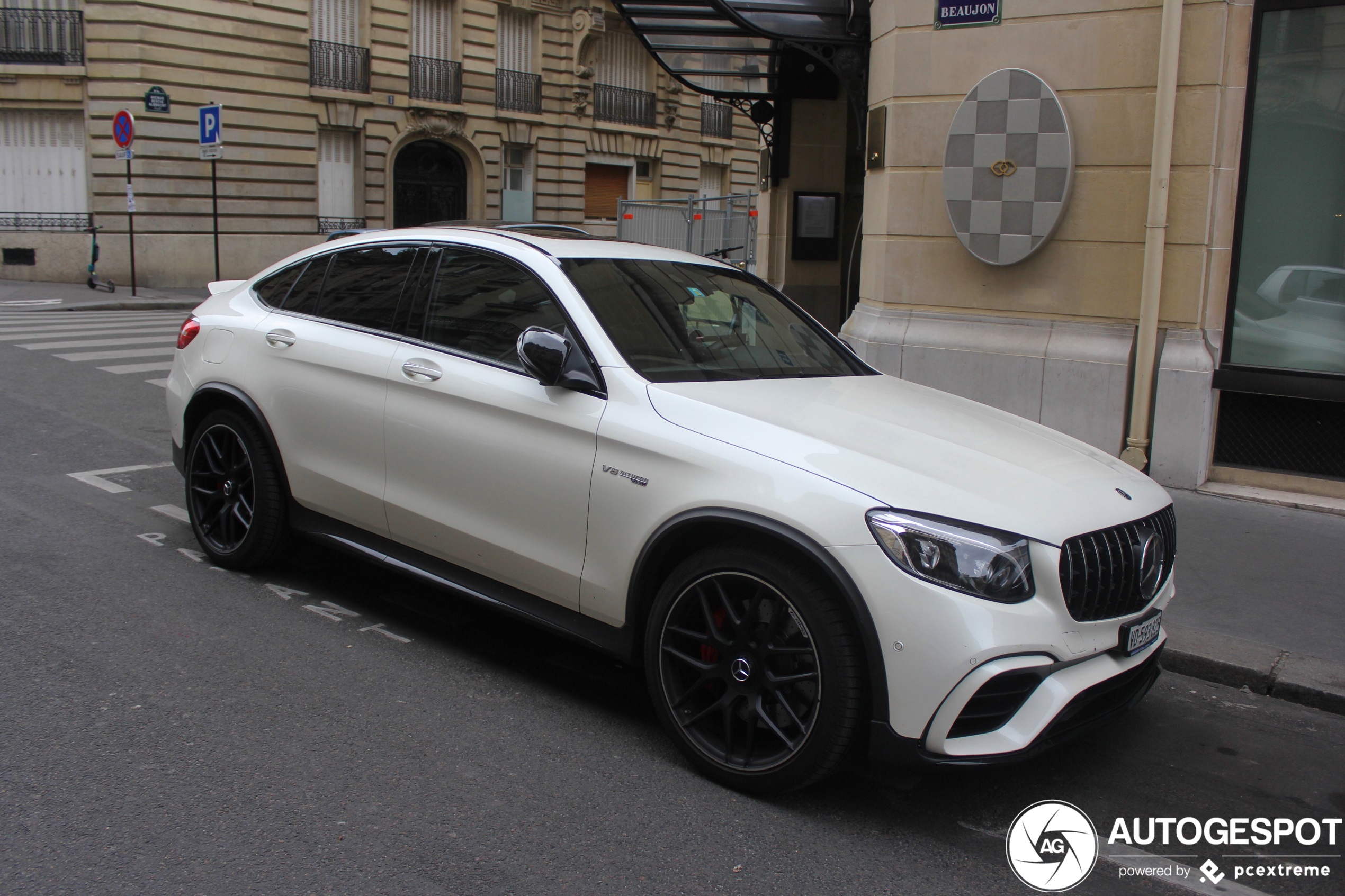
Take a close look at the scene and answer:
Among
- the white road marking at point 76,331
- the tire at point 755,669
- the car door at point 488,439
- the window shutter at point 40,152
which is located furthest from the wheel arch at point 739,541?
the window shutter at point 40,152

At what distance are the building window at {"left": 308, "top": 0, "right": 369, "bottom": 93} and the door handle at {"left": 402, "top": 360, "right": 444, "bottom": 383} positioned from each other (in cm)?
2479

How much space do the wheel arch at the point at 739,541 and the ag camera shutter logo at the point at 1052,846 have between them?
0.56 m

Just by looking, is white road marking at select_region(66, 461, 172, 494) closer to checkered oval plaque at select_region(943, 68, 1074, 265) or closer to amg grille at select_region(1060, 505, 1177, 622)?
amg grille at select_region(1060, 505, 1177, 622)

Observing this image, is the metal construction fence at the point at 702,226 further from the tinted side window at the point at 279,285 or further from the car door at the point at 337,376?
the car door at the point at 337,376

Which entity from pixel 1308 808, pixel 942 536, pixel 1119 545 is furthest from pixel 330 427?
pixel 1308 808

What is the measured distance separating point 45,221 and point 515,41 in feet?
42.7

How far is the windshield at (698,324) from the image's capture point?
404cm

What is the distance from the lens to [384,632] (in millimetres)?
4621

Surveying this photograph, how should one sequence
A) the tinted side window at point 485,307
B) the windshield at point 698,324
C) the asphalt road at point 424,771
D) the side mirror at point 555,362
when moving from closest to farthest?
the asphalt road at point 424,771, the side mirror at point 555,362, the windshield at point 698,324, the tinted side window at point 485,307

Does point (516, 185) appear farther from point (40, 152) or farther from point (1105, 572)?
point (1105, 572)

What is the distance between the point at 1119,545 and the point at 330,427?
120 inches

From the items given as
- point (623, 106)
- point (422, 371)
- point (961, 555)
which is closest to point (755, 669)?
point (961, 555)

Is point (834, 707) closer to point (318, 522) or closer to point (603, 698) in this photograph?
point (603, 698)

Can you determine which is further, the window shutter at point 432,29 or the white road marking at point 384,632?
the window shutter at point 432,29
